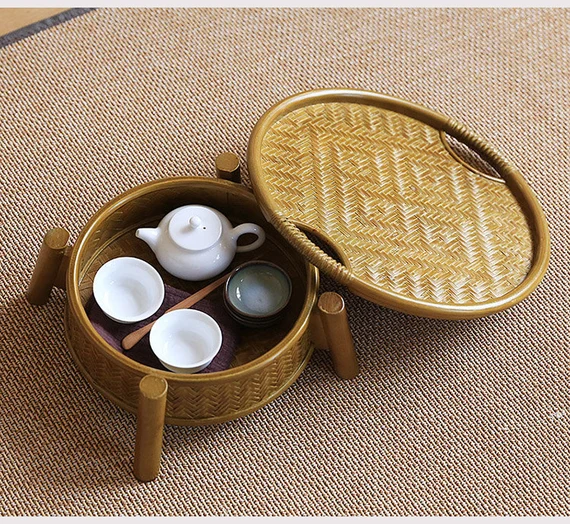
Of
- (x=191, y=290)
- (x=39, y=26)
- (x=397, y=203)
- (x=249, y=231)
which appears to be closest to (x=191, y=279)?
(x=191, y=290)

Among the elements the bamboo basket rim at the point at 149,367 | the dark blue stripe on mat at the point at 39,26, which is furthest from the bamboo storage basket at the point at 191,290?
the dark blue stripe on mat at the point at 39,26

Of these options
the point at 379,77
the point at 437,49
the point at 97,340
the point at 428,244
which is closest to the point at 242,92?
the point at 379,77

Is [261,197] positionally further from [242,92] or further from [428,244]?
[242,92]

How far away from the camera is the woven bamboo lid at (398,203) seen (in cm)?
139

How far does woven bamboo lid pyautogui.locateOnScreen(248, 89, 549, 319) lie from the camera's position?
1393 mm

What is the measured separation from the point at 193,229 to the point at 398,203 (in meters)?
0.36

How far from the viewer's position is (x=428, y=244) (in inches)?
57.2

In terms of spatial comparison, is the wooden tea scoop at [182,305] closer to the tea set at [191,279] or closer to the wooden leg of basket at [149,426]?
the tea set at [191,279]

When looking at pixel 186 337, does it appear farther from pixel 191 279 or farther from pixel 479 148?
pixel 479 148

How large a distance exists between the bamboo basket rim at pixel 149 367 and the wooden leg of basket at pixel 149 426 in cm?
3

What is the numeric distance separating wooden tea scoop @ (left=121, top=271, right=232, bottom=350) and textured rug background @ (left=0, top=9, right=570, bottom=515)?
13 centimetres

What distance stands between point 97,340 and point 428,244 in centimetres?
57

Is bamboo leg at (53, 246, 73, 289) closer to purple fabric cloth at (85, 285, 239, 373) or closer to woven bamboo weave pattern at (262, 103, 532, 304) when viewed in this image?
purple fabric cloth at (85, 285, 239, 373)

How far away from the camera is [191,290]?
57.7 inches
